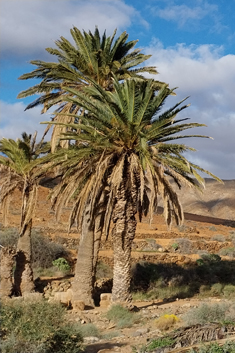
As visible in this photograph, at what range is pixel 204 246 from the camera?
119 ft

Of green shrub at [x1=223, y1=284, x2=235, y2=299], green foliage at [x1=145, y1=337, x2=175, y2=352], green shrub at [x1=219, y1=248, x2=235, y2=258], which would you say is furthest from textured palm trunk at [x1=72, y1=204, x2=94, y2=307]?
green shrub at [x1=219, y1=248, x2=235, y2=258]

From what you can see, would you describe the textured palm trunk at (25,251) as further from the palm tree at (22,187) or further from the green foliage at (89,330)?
the green foliage at (89,330)

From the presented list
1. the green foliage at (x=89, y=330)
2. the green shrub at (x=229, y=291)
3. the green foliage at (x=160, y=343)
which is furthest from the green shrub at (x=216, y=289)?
the green foliage at (x=160, y=343)

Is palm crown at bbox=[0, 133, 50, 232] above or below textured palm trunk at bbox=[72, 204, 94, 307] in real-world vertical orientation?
above

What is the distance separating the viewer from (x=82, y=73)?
18.8 metres

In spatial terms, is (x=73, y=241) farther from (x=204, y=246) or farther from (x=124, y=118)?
(x=124, y=118)

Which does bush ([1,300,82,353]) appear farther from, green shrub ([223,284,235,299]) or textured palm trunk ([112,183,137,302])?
green shrub ([223,284,235,299])

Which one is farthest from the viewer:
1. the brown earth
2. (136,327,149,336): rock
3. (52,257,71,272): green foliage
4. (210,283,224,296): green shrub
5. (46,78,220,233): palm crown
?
(52,257,71,272): green foliage

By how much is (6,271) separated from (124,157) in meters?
6.08

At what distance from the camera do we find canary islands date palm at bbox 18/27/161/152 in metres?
18.4

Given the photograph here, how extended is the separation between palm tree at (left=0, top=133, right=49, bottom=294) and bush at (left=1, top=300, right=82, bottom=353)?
24.8 feet

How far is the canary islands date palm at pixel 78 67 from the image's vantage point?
1839 cm

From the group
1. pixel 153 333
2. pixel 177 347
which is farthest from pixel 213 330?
pixel 153 333

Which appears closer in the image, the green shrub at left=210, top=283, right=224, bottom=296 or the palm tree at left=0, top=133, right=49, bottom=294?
the palm tree at left=0, top=133, right=49, bottom=294
